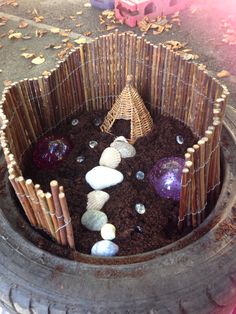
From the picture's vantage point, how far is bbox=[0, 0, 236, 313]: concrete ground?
2.88 meters

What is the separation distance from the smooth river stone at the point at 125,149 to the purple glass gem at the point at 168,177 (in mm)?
136

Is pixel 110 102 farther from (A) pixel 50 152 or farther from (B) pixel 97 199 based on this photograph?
(B) pixel 97 199

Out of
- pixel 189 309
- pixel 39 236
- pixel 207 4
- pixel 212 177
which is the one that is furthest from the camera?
pixel 207 4

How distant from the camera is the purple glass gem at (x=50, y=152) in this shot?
1528mm

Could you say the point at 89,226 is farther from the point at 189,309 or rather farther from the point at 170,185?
the point at 189,309

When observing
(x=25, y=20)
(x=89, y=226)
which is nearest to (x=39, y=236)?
(x=89, y=226)

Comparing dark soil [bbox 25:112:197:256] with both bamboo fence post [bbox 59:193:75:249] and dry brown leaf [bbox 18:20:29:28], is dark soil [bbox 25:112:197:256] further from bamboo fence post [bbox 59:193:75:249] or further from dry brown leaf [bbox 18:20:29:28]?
dry brown leaf [bbox 18:20:29:28]

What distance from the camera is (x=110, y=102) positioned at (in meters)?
1.77

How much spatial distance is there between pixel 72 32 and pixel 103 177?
212 centimetres

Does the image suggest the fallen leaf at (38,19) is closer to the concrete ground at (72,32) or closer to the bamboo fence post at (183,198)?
the concrete ground at (72,32)

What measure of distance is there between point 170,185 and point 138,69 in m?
0.52

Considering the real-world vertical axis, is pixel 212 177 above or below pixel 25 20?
above

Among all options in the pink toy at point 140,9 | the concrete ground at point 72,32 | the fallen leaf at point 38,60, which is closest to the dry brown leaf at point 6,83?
the concrete ground at point 72,32

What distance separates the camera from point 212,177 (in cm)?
131
